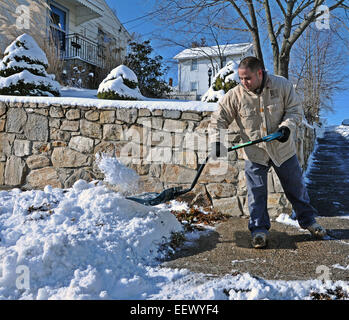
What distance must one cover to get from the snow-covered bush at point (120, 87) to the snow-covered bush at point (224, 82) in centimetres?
131

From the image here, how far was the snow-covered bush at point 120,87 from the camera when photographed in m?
4.97

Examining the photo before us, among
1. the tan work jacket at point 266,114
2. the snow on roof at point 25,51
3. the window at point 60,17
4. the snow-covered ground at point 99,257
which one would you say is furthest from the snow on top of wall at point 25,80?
the window at point 60,17

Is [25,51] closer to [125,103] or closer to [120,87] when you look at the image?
[120,87]

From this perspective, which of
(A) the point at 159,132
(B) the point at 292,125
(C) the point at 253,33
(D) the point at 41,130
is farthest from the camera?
(C) the point at 253,33

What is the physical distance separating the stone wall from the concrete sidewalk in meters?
0.69

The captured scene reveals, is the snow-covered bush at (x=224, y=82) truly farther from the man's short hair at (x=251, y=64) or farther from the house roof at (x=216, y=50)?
the house roof at (x=216, y=50)

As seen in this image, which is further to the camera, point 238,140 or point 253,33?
point 253,33

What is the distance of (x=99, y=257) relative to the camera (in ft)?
6.88

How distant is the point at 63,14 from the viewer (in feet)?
36.3

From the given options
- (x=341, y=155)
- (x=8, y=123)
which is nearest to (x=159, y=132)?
(x=8, y=123)

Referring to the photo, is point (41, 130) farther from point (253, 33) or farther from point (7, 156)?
point (253, 33)

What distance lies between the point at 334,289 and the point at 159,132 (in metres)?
2.67

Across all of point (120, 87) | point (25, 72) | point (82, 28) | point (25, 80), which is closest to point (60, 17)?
point (82, 28)

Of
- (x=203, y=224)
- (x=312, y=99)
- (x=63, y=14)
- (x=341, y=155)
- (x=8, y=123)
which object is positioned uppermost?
(x=63, y=14)
